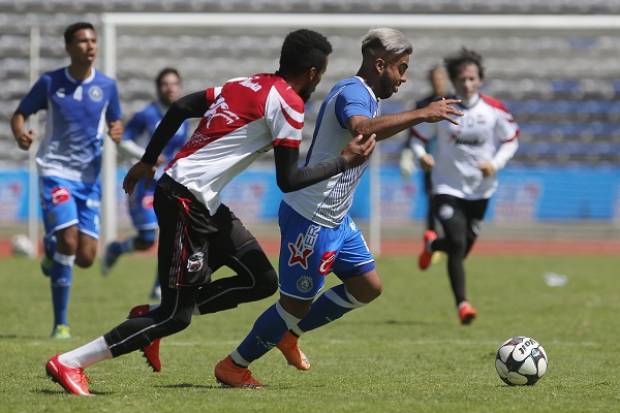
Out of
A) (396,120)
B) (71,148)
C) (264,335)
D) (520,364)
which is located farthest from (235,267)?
(71,148)

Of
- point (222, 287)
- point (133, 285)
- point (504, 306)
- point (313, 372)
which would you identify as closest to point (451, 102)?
point (222, 287)

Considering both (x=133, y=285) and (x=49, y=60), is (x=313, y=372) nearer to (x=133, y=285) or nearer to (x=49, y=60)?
(x=133, y=285)

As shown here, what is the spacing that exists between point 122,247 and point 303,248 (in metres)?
7.45

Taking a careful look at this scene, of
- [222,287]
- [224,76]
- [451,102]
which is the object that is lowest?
[222,287]

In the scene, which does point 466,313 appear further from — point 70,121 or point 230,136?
point 230,136

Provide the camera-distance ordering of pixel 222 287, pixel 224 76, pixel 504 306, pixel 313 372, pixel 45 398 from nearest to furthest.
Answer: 1. pixel 45 398
2. pixel 222 287
3. pixel 313 372
4. pixel 504 306
5. pixel 224 76

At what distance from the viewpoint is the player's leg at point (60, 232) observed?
10.2 meters

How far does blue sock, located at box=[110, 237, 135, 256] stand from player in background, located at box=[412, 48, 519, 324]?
3.75m

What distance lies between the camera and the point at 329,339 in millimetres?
10453

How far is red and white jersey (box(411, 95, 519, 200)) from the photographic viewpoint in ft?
38.9

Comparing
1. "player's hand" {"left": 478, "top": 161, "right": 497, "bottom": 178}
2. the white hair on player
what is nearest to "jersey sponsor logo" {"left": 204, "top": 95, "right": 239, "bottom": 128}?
the white hair on player

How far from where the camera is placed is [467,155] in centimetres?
1195

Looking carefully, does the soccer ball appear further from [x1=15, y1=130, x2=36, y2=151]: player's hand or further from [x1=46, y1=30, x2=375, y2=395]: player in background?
[x1=15, y1=130, x2=36, y2=151]: player's hand

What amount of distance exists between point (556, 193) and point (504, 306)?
30.3 feet
